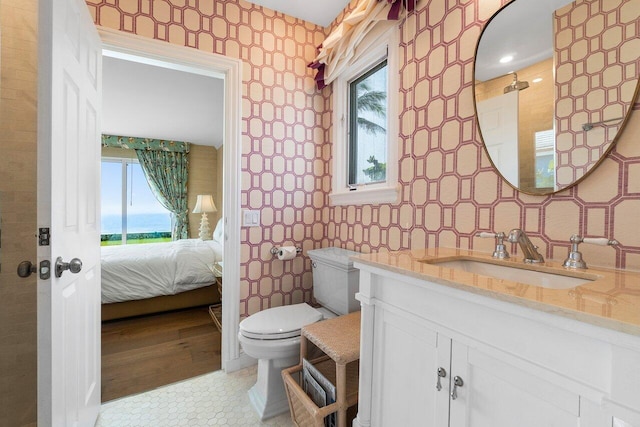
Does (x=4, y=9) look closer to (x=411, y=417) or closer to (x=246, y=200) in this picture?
(x=246, y=200)

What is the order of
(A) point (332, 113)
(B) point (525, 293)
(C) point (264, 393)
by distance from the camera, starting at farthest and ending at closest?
(A) point (332, 113) → (C) point (264, 393) → (B) point (525, 293)

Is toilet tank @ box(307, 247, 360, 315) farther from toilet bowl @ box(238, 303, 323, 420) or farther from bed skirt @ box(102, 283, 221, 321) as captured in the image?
bed skirt @ box(102, 283, 221, 321)

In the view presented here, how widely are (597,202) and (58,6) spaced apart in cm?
190

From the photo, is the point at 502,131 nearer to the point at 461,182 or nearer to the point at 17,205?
the point at 461,182

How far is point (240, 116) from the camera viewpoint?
1.96 meters

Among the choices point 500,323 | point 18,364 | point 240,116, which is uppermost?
point 240,116

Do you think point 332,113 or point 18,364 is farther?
point 332,113

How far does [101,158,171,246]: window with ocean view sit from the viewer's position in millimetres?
5172

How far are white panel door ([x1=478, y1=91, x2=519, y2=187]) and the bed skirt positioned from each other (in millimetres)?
2975

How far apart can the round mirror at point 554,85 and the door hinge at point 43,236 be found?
1637 mm

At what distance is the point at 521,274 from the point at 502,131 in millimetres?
568

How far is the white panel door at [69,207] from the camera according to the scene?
3.01 ft

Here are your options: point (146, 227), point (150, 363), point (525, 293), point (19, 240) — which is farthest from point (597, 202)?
point (146, 227)

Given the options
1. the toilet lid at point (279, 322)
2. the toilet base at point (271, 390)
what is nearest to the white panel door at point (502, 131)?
Answer: the toilet lid at point (279, 322)
